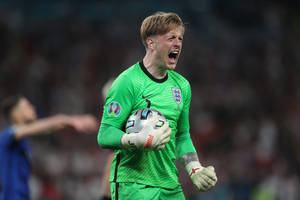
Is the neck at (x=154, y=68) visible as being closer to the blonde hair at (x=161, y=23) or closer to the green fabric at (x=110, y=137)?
the blonde hair at (x=161, y=23)

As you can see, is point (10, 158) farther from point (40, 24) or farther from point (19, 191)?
point (40, 24)

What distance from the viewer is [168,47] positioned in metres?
3.80

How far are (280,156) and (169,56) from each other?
7495 mm

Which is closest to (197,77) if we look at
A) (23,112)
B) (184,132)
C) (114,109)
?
(23,112)

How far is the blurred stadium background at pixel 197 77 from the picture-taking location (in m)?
10.8

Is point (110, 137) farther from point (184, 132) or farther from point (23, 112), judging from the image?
point (23, 112)

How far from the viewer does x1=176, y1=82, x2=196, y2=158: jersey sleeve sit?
4035mm

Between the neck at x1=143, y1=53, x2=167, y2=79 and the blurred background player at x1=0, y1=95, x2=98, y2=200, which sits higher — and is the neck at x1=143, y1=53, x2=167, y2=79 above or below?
above

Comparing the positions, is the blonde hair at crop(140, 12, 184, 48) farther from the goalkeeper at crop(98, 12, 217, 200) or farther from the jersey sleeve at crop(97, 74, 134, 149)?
the jersey sleeve at crop(97, 74, 134, 149)

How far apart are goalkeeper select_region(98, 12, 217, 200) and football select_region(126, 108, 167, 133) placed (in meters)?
0.06

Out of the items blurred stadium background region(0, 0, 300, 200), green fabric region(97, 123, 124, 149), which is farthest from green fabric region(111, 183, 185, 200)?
blurred stadium background region(0, 0, 300, 200)

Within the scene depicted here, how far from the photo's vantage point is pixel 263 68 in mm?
13758

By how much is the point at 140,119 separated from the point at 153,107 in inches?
9.0

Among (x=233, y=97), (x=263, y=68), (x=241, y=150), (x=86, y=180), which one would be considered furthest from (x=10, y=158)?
(x=263, y=68)
